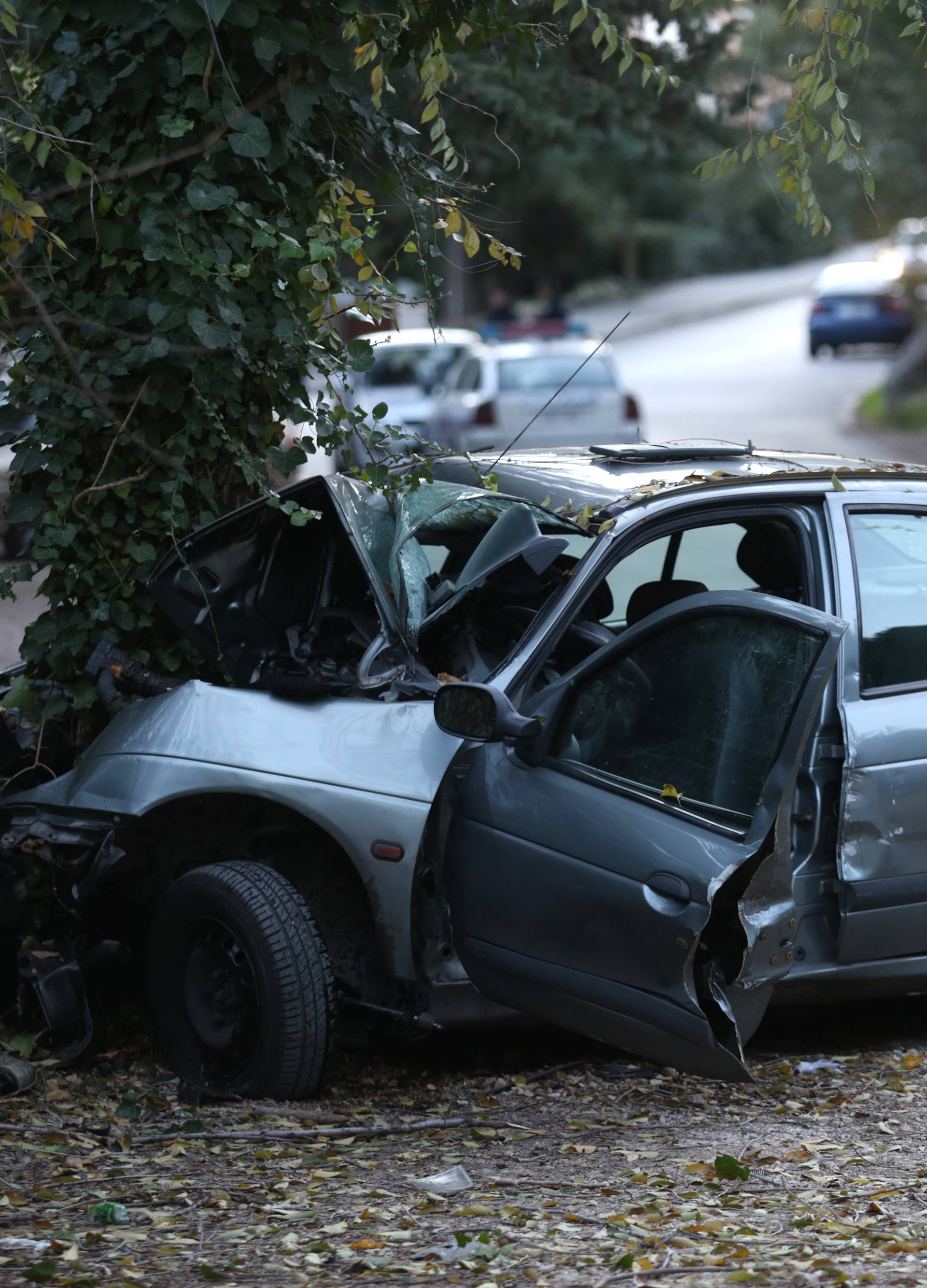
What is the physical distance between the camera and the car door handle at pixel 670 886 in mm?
3863

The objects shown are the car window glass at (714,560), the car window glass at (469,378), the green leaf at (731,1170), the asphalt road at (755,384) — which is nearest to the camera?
the green leaf at (731,1170)

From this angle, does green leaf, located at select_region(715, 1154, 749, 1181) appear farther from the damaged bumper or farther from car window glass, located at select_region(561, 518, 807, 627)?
the damaged bumper

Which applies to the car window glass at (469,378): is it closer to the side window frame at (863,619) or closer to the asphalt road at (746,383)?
the asphalt road at (746,383)

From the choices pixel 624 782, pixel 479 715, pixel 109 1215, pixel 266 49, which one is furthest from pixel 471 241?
pixel 109 1215

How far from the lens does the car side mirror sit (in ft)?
13.2

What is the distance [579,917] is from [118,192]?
2744 millimetres

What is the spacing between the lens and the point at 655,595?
513 centimetres

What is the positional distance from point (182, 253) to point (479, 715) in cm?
185

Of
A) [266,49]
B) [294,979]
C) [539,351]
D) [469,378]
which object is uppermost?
[539,351]

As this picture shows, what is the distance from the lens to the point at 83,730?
17.0 feet

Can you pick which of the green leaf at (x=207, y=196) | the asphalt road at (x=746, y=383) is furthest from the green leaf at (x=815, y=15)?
the asphalt road at (x=746, y=383)

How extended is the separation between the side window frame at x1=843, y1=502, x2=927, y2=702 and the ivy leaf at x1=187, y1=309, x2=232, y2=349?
199 centimetres

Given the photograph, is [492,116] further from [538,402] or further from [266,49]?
[538,402]

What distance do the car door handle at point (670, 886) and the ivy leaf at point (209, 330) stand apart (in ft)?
7.19
